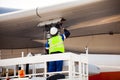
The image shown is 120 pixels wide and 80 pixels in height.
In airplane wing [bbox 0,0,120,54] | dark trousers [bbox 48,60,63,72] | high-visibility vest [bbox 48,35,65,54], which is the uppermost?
airplane wing [bbox 0,0,120,54]

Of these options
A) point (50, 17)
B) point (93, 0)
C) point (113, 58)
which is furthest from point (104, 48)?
point (93, 0)

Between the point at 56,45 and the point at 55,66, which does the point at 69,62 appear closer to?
the point at 55,66

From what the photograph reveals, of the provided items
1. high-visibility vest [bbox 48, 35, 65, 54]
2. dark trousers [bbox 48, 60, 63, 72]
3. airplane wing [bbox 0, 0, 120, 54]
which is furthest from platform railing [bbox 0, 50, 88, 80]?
airplane wing [bbox 0, 0, 120, 54]

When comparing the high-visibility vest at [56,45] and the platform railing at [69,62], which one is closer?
the platform railing at [69,62]

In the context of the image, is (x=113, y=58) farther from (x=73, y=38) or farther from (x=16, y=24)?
(x=16, y=24)

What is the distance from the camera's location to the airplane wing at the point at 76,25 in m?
5.79

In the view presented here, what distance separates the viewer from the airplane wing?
5793mm

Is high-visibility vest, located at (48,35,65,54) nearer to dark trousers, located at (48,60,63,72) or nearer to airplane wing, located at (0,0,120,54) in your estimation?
dark trousers, located at (48,60,63,72)

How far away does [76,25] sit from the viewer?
7293mm

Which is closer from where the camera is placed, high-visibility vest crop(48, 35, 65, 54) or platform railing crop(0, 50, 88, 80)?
platform railing crop(0, 50, 88, 80)

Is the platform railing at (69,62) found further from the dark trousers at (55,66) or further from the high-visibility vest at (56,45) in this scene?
the high-visibility vest at (56,45)

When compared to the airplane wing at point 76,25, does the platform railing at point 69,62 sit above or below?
below

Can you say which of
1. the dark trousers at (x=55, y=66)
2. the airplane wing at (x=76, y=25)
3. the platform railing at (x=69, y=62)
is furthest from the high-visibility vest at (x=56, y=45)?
the platform railing at (x=69, y=62)

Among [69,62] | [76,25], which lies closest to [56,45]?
[69,62]
